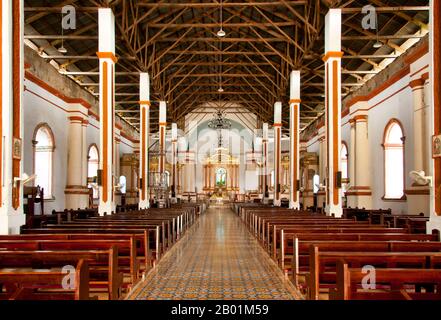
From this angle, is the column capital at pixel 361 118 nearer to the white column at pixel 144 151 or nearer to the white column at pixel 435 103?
the white column at pixel 144 151

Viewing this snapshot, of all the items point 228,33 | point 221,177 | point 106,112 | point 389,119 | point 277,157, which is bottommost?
point 221,177

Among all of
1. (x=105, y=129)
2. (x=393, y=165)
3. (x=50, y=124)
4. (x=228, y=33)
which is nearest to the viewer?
(x=105, y=129)

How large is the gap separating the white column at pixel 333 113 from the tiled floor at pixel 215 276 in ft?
8.15

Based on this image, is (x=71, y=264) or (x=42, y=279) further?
(x=71, y=264)

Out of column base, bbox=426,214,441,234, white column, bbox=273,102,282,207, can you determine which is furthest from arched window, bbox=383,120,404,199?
column base, bbox=426,214,441,234

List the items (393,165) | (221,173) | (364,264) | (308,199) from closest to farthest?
(364,264) < (393,165) < (308,199) < (221,173)

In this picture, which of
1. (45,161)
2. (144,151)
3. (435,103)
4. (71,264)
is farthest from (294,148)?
(71,264)

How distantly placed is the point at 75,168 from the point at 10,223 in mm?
12585

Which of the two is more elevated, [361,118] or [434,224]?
[361,118]

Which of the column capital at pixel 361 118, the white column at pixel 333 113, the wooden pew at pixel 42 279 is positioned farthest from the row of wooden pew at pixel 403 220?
the wooden pew at pixel 42 279

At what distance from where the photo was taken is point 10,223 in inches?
303

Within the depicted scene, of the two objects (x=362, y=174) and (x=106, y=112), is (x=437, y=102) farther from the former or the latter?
(x=362, y=174)

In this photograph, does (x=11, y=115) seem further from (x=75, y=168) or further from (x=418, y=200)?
(x=75, y=168)
